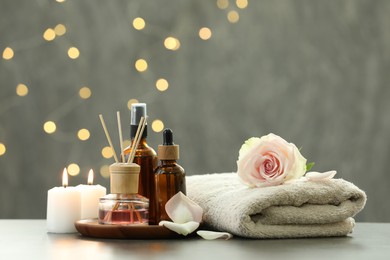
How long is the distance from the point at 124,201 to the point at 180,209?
88mm

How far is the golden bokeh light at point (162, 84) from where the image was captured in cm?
239

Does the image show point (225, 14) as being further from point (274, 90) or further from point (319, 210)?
point (319, 210)

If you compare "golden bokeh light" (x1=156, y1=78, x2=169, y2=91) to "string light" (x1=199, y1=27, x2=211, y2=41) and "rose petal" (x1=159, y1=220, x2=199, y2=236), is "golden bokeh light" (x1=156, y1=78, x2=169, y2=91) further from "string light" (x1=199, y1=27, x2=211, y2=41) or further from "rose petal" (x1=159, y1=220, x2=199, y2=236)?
"rose petal" (x1=159, y1=220, x2=199, y2=236)

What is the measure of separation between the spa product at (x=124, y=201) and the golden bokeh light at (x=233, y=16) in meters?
1.40

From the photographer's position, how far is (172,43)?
241 centimetres

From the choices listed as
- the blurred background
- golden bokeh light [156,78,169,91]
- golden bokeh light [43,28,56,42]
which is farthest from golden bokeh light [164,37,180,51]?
golden bokeh light [43,28,56,42]

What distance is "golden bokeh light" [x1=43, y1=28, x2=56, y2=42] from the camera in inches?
93.6

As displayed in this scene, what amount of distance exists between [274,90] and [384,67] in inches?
15.7

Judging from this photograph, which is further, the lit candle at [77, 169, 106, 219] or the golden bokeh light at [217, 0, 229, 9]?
the golden bokeh light at [217, 0, 229, 9]

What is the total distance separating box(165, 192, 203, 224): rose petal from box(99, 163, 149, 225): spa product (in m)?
0.04

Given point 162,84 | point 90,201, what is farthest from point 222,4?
point 90,201

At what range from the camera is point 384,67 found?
2.48 metres

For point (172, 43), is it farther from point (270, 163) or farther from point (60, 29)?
point (270, 163)

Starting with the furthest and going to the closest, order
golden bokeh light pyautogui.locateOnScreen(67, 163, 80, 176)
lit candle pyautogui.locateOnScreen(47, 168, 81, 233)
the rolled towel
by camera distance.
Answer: golden bokeh light pyautogui.locateOnScreen(67, 163, 80, 176), lit candle pyautogui.locateOnScreen(47, 168, 81, 233), the rolled towel
